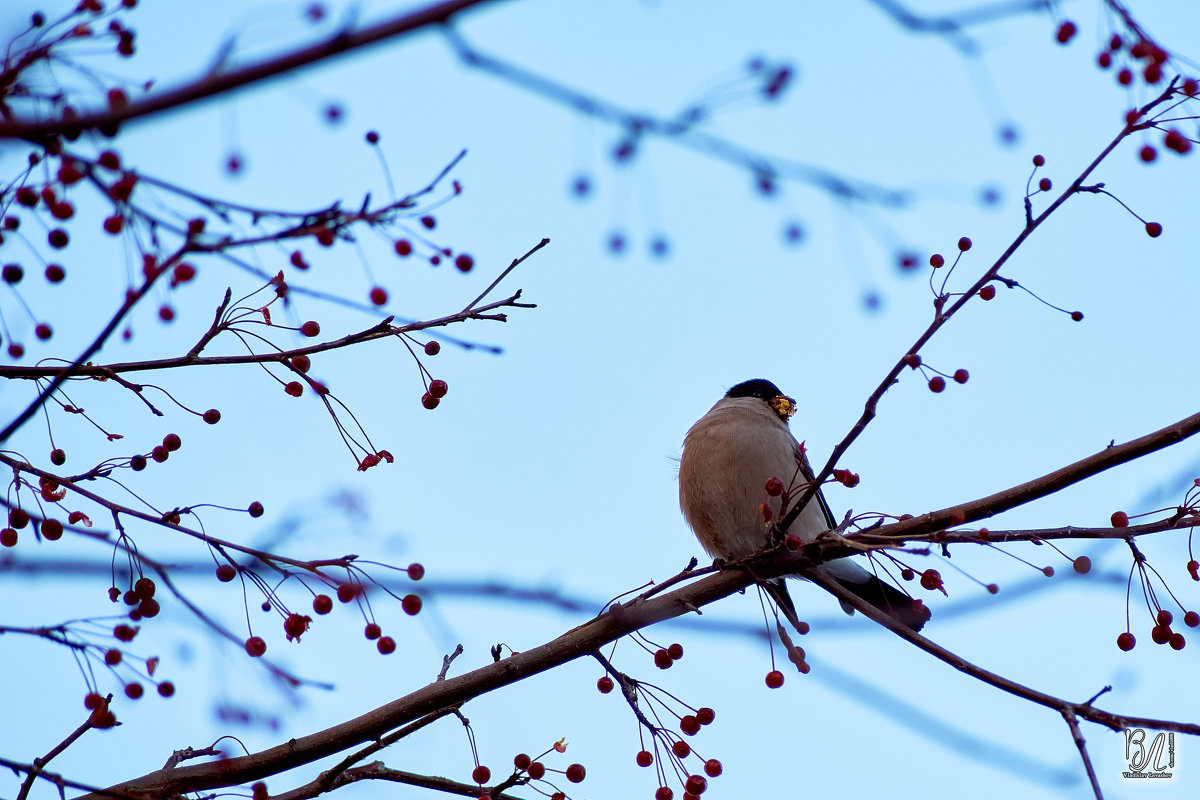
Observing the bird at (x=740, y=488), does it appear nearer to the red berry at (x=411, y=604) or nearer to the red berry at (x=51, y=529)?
the red berry at (x=411, y=604)

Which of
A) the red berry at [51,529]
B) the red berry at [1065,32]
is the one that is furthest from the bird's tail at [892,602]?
the red berry at [51,529]

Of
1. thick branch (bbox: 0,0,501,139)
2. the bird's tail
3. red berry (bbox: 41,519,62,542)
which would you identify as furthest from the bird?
thick branch (bbox: 0,0,501,139)

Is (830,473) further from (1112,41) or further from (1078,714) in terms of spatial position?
(1112,41)

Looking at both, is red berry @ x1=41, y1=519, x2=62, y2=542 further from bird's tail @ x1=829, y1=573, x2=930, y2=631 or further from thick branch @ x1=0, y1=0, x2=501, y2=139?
bird's tail @ x1=829, y1=573, x2=930, y2=631

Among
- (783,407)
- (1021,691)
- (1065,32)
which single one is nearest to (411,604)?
(1021,691)

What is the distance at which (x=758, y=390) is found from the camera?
6.53 m

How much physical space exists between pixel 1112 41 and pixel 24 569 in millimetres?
2659

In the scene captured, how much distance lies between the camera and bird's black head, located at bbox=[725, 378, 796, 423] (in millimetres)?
6238

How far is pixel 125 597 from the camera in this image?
2.63 m

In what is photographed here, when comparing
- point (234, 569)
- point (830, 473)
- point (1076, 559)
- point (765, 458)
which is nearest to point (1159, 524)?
point (1076, 559)

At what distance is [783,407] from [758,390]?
0.32m

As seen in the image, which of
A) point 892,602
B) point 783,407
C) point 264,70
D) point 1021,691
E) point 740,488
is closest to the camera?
point 264,70

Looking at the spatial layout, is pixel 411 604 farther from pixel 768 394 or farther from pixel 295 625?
pixel 768 394

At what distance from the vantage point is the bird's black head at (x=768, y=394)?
6.24m
